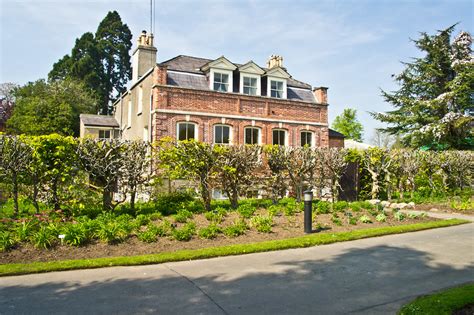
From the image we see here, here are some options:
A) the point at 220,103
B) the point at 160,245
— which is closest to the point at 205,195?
the point at 160,245

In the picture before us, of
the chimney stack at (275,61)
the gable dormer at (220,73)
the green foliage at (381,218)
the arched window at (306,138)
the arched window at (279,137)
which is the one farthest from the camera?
the chimney stack at (275,61)

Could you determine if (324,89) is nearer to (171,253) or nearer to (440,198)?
(440,198)

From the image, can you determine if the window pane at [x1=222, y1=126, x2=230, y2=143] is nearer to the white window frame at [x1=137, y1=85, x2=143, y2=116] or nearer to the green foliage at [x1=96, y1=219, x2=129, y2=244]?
the white window frame at [x1=137, y1=85, x2=143, y2=116]

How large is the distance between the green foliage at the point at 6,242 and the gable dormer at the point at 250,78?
598 inches

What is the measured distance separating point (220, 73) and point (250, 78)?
194 centimetres

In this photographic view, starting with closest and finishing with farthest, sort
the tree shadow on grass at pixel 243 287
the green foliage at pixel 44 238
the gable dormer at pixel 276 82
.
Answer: the tree shadow on grass at pixel 243 287
the green foliage at pixel 44 238
the gable dormer at pixel 276 82

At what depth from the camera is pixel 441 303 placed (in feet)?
12.9

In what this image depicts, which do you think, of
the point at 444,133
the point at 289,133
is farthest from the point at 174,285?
the point at 444,133

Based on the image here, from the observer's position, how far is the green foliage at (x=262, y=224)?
328 inches

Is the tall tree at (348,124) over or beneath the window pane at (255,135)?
over

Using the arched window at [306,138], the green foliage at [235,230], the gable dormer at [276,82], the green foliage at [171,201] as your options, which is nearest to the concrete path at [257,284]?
the green foliage at [235,230]

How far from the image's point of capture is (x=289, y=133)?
814 inches

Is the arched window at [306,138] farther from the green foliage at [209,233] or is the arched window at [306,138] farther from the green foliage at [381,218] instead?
the green foliage at [209,233]

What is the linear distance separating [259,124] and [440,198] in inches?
388
